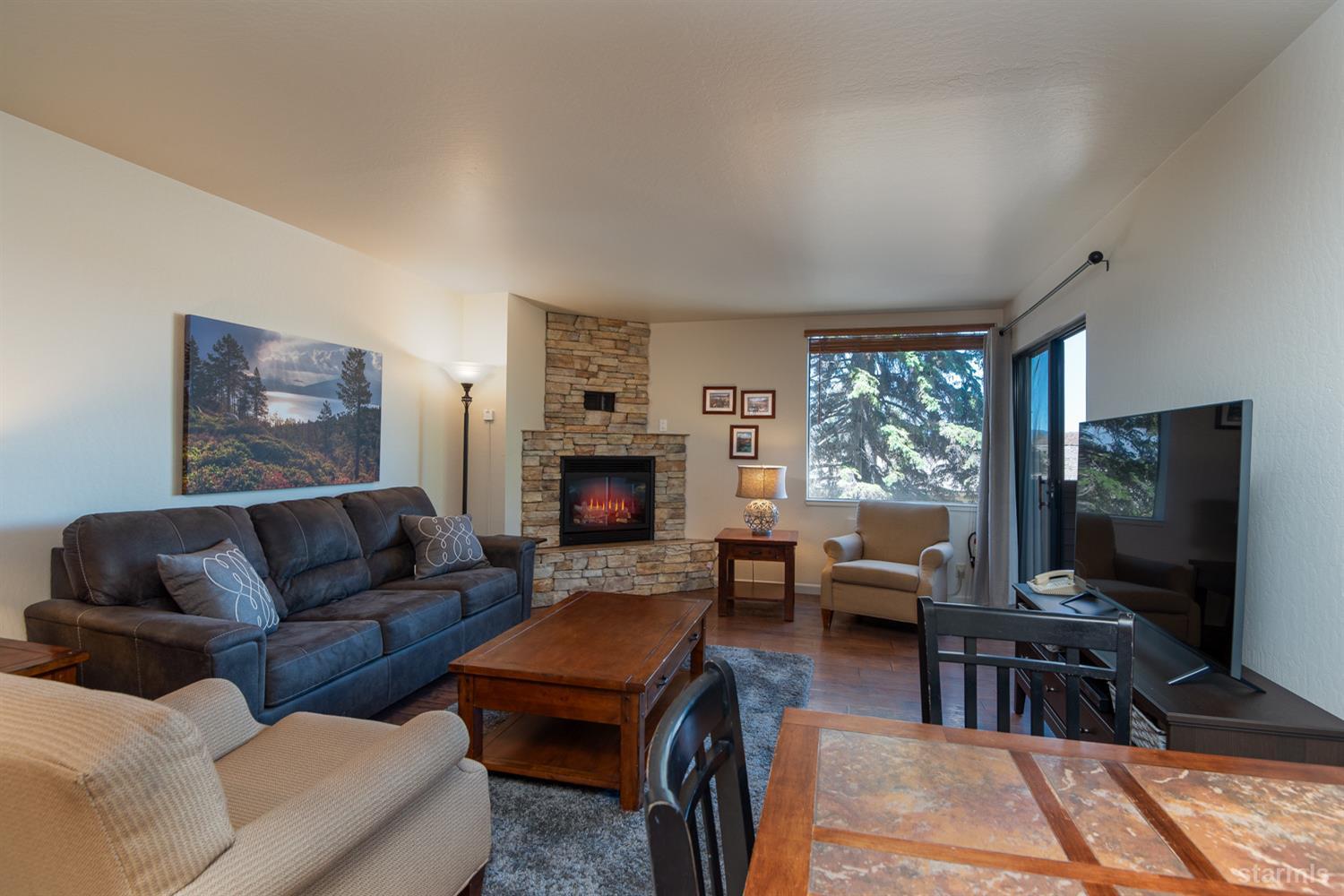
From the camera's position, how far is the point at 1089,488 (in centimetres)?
257

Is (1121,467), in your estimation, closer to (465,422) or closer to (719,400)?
(719,400)

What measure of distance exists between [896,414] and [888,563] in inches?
56.6

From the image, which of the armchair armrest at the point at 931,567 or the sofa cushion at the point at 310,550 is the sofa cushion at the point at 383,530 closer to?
the sofa cushion at the point at 310,550

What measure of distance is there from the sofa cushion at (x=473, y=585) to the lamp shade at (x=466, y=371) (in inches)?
61.6

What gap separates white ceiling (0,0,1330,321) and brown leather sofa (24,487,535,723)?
5.26 ft

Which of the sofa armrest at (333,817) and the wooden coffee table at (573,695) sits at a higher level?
the sofa armrest at (333,817)

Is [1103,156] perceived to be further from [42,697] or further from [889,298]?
[42,697]

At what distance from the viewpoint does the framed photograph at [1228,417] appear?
161cm

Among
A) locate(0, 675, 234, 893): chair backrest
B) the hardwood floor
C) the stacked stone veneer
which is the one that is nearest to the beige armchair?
the hardwood floor

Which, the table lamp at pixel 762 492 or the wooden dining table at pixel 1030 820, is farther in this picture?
the table lamp at pixel 762 492

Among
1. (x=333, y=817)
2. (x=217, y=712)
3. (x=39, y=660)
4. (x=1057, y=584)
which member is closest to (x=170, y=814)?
(x=333, y=817)

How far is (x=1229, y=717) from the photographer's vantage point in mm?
1510

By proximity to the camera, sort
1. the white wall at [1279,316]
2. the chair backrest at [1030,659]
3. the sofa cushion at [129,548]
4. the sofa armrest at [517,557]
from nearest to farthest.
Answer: the chair backrest at [1030,659]
the white wall at [1279,316]
the sofa cushion at [129,548]
the sofa armrest at [517,557]

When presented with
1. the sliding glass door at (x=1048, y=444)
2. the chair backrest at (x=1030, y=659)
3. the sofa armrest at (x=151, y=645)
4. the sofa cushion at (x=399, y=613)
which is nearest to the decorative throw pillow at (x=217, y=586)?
the sofa armrest at (x=151, y=645)
